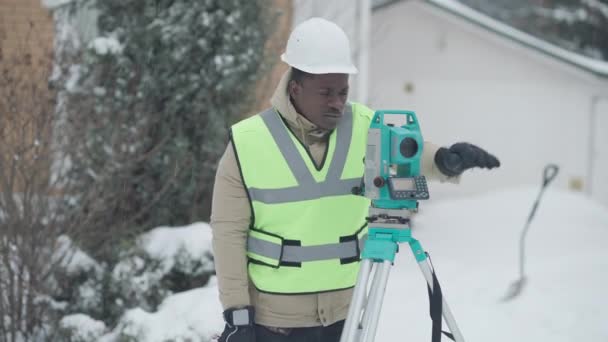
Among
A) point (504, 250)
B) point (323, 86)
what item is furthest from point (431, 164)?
point (504, 250)

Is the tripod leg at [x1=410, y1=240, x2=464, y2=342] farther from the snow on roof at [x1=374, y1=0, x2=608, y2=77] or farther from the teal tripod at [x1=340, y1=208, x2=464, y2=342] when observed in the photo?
the snow on roof at [x1=374, y1=0, x2=608, y2=77]

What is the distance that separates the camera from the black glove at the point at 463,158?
7.72 feet

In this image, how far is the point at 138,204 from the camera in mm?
6270

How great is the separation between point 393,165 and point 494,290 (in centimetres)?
410

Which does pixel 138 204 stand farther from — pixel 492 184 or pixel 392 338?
pixel 492 184

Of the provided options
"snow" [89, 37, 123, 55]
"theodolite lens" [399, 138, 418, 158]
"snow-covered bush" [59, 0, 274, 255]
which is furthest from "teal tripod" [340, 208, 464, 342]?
"snow" [89, 37, 123, 55]

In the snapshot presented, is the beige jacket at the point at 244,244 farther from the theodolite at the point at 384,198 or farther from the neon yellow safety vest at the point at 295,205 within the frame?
the theodolite at the point at 384,198

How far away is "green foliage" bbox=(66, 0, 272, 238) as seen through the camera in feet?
19.4

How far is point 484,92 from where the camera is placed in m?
12.7

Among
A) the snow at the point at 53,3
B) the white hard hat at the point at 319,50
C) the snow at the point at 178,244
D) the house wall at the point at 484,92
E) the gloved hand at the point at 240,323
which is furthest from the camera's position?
the house wall at the point at 484,92

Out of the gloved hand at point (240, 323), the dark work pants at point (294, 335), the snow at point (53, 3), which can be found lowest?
the dark work pants at point (294, 335)

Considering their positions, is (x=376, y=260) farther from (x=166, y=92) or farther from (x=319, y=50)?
(x=166, y=92)

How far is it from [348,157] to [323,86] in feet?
0.89

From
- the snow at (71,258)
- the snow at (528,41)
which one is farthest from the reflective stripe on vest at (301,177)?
the snow at (528,41)
